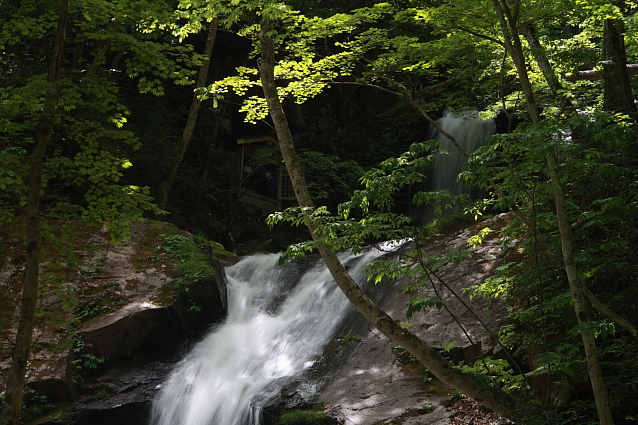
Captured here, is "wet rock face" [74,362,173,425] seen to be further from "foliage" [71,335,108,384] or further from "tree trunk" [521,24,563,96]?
"tree trunk" [521,24,563,96]

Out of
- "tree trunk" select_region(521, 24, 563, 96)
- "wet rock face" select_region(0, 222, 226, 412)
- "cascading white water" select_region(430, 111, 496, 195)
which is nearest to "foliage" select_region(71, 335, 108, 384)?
"wet rock face" select_region(0, 222, 226, 412)

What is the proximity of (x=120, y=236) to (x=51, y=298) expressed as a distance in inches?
166

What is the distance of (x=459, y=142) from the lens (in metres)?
15.2

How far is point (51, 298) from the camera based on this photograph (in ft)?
31.6

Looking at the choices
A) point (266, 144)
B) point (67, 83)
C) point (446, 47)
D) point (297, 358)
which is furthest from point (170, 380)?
point (266, 144)

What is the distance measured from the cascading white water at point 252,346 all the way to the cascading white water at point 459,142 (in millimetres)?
4465

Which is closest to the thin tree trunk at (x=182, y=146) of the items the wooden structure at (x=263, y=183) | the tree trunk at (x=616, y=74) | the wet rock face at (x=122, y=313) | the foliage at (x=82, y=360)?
the wet rock face at (x=122, y=313)

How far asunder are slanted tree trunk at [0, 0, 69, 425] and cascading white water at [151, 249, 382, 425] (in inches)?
131

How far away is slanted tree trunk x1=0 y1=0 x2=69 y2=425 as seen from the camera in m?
5.21

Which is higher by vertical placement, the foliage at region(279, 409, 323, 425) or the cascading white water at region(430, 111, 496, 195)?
the cascading white water at region(430, 111, 496, 195)

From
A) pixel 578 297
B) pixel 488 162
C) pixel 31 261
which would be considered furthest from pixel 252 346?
pixel 578 297

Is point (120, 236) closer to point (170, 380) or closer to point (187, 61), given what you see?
point (187, 61)

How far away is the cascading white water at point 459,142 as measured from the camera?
15.1 m

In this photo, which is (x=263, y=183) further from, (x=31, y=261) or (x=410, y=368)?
(x=31, y=261)
